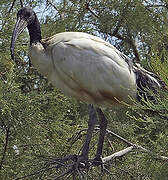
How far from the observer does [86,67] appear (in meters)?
3.56

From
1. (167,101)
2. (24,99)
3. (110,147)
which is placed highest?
(167,101)

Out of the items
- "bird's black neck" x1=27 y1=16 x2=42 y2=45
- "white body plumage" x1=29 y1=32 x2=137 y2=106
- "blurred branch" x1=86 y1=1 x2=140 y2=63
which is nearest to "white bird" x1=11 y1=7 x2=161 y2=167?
"white body plumage" x1=29 y1=32 x2=137 y2=106

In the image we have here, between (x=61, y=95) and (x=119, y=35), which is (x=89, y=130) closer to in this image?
(x=61, y=95)

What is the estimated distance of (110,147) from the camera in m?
4.25

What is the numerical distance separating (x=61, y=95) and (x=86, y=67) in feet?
4.29

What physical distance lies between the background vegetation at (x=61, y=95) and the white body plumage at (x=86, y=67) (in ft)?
0.87

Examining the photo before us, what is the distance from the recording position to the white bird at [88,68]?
3.53 m

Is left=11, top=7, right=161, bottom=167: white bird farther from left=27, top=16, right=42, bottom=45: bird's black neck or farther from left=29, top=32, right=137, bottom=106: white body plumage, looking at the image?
left=27, top=16, right=42, bottom=45: bird's black neck

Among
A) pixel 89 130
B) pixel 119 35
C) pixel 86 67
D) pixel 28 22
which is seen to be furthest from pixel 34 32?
pixel 119 35

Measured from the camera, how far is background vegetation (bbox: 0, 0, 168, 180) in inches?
163

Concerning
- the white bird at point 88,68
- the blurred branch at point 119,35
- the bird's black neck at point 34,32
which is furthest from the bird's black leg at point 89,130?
the blurred branch at point 119,35

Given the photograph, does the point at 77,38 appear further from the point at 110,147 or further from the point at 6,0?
the point at 6,0

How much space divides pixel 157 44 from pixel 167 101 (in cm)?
224

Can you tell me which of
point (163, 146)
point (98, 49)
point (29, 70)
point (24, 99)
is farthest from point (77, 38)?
point (29, 70)
